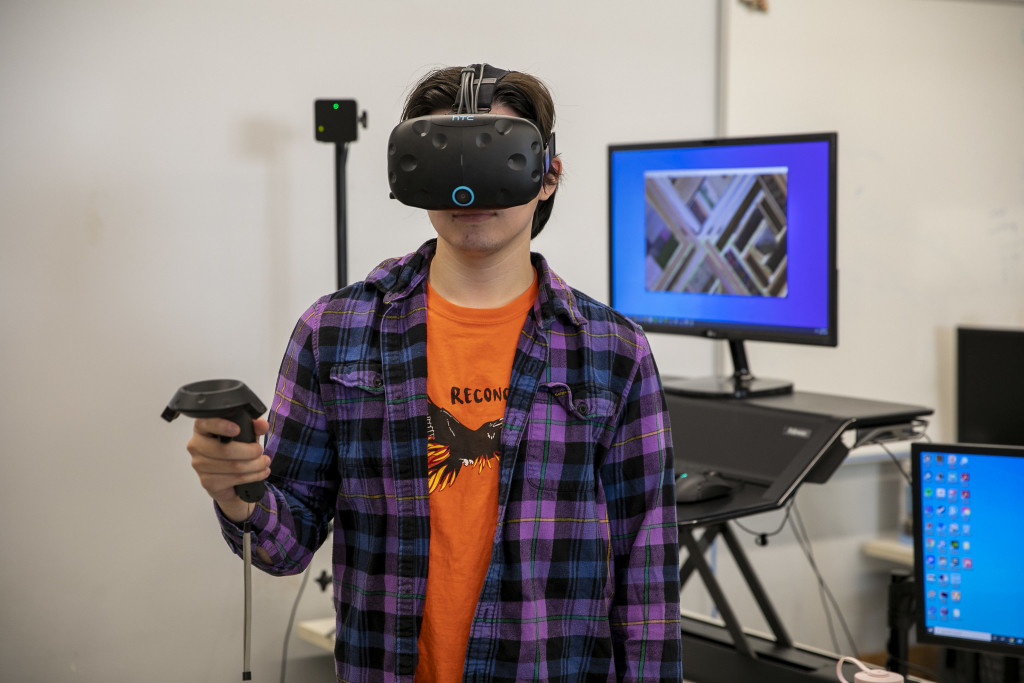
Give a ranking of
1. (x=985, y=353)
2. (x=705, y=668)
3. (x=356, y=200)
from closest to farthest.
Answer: (x=705, y=668) < (x=356, y=200) < (x=985, y=353)

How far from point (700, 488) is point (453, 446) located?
0.71 meters

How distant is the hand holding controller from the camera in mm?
743

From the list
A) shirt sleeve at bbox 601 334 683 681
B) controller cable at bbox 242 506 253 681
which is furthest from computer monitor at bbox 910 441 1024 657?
controller cable at bbox 242 506 253 681

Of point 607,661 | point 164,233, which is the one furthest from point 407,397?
point 164,233

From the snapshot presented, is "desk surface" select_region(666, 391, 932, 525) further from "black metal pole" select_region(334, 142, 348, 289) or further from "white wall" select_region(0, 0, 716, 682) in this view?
"white wall" select_region(0, 0, 716, 682)

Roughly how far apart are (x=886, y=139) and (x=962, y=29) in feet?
1.47

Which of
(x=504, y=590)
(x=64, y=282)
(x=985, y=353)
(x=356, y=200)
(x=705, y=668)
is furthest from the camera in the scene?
(x=985, y=353)

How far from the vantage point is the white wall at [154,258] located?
1963 millimetres

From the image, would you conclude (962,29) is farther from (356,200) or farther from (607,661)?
(607,661)

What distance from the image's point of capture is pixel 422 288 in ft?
3.45

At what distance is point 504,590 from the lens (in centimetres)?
98

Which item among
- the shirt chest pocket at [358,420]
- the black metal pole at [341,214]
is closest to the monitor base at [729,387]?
Result: the black metal pole at [341,214]

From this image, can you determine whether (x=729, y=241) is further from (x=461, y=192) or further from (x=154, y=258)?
(x=154, y=258)

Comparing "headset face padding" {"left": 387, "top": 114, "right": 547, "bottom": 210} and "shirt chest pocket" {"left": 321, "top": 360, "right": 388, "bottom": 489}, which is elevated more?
"headset face padding" {"left": 387, "top": 114, "right": 547, "bottom": 210}
